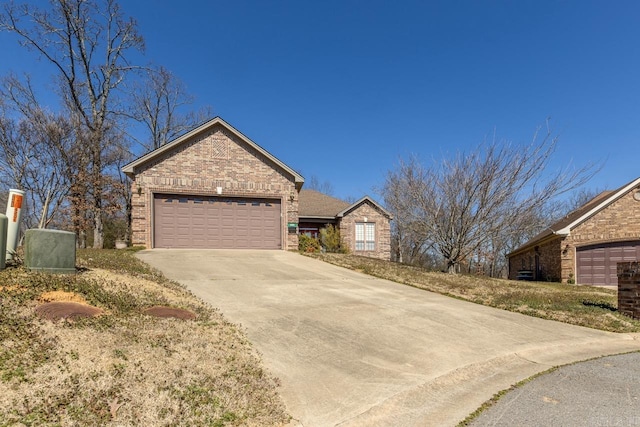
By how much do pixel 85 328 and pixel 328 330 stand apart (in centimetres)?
350

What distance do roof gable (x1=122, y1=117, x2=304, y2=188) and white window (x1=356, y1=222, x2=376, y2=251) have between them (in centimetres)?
732

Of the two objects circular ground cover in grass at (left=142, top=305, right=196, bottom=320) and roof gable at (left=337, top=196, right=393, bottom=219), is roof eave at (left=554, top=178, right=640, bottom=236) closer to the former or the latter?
roof gable at (left=337, top=196, right=393, bottom=219)

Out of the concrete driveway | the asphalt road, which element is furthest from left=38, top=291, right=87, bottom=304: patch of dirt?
the asphalt road

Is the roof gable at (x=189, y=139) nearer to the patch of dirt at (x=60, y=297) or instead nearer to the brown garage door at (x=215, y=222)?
the brown garage door at (x=215, y=222)

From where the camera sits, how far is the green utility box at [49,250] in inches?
276

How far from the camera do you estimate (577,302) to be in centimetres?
1105

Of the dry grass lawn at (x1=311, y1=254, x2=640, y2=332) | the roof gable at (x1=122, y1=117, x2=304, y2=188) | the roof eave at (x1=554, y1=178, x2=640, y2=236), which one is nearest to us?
the dry grass lawn at (x1=311, y1=254, x2=640, y2=332)

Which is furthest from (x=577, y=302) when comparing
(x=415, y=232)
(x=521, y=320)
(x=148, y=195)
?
(x=148, y=195)

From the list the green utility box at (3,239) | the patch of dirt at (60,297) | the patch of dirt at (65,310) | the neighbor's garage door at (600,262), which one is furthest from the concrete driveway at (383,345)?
the neighbor's garage door at (600,262)

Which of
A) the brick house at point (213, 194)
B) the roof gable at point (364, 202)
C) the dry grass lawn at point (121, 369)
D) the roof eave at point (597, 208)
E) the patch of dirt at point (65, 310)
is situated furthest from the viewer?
the roof gable at point (364, 202)

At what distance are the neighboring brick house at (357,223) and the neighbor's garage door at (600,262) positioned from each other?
11.2m

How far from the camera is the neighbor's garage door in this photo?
19672 millimetres

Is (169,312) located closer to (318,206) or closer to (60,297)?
(60,297)

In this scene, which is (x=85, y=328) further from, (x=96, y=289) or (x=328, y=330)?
(x=328, y=330)
